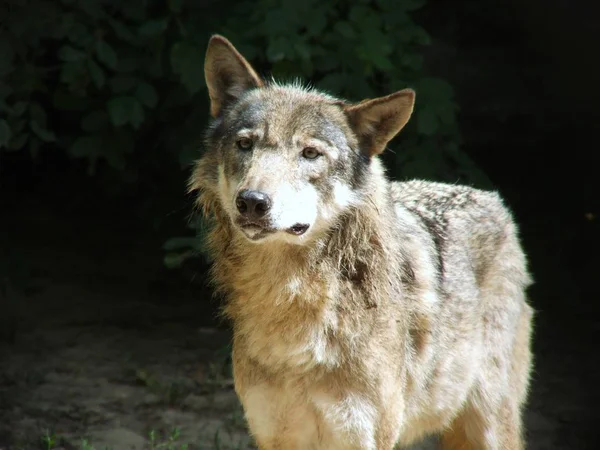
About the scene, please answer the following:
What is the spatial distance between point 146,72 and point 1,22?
0.87m

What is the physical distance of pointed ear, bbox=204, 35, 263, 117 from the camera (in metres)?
4.07

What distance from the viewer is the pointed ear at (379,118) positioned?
3.88 m

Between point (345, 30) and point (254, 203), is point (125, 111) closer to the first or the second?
point (345, 30)

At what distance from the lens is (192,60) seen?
539 centimetres

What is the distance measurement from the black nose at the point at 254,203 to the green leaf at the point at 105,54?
2238 mm

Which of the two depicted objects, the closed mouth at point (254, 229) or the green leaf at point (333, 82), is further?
the green leaf at point (333, 82)

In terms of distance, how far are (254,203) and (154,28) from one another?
7.57ft

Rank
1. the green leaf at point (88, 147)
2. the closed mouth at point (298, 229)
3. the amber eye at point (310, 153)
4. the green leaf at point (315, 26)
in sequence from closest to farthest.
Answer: the closed mouth at point (298, 229) → the amber eye at point (310, 153) → the green leaf at point (315, 26) → the green leaf at point (88, 147)

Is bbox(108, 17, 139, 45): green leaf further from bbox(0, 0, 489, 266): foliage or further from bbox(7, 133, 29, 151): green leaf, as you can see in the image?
bbox(7, 133, 29, 151): green leaf

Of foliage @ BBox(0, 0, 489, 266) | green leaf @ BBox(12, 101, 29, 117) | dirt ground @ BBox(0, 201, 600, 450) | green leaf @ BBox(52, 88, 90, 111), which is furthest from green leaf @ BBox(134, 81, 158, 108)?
dirt ground @ BBox(0, 201, 600, 450)

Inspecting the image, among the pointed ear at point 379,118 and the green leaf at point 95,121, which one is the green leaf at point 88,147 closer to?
the green leaf at point 95,121

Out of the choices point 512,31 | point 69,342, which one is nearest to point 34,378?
point 69,342

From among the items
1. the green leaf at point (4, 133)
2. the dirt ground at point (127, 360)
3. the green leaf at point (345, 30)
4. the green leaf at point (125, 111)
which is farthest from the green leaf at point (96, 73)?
the dirt ground at point (127, 360)

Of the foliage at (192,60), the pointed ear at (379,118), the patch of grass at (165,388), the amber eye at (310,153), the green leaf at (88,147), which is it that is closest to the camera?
the amber eye at (310,153)
